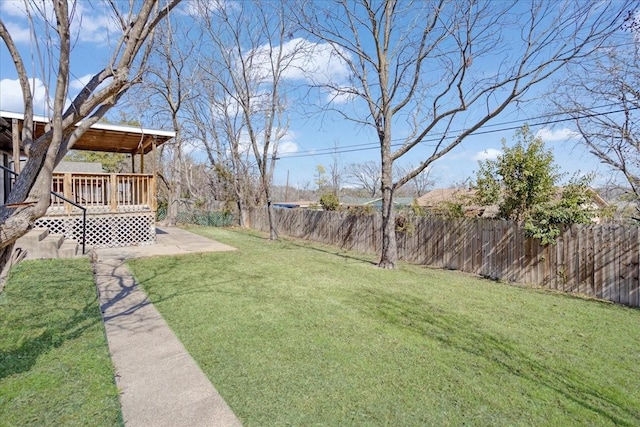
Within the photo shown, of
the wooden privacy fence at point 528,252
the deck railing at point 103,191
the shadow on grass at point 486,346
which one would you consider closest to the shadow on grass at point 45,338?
the shadow on grass at point 486,346

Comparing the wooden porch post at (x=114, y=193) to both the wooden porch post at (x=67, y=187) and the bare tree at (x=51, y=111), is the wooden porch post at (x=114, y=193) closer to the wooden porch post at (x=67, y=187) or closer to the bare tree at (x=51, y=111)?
the wooden porch post at (x=67, y=187)

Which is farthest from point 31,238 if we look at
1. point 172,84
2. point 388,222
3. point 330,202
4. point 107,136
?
point 172,84

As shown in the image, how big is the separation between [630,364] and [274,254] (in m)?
7.94

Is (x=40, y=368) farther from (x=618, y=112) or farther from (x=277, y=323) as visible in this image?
(x=618, y=112)

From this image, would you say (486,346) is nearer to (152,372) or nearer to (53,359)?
(152,372)

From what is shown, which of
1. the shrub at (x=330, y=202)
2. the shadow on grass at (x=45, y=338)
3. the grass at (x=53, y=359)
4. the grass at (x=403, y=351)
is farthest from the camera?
the shrub at (x=330, y=202)

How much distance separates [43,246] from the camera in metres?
7.43

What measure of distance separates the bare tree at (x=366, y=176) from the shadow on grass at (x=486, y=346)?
131 ft

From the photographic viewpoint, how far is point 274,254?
10.2 m

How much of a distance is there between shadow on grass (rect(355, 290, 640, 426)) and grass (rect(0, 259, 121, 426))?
3.16 metres

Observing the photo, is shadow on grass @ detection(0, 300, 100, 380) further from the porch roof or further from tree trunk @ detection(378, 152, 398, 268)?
tree trunk @ detection(378, 152, 398, 268)

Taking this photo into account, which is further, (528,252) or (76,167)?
(76,167)

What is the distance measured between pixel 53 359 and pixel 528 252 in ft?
26.9

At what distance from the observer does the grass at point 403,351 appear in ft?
8.59
